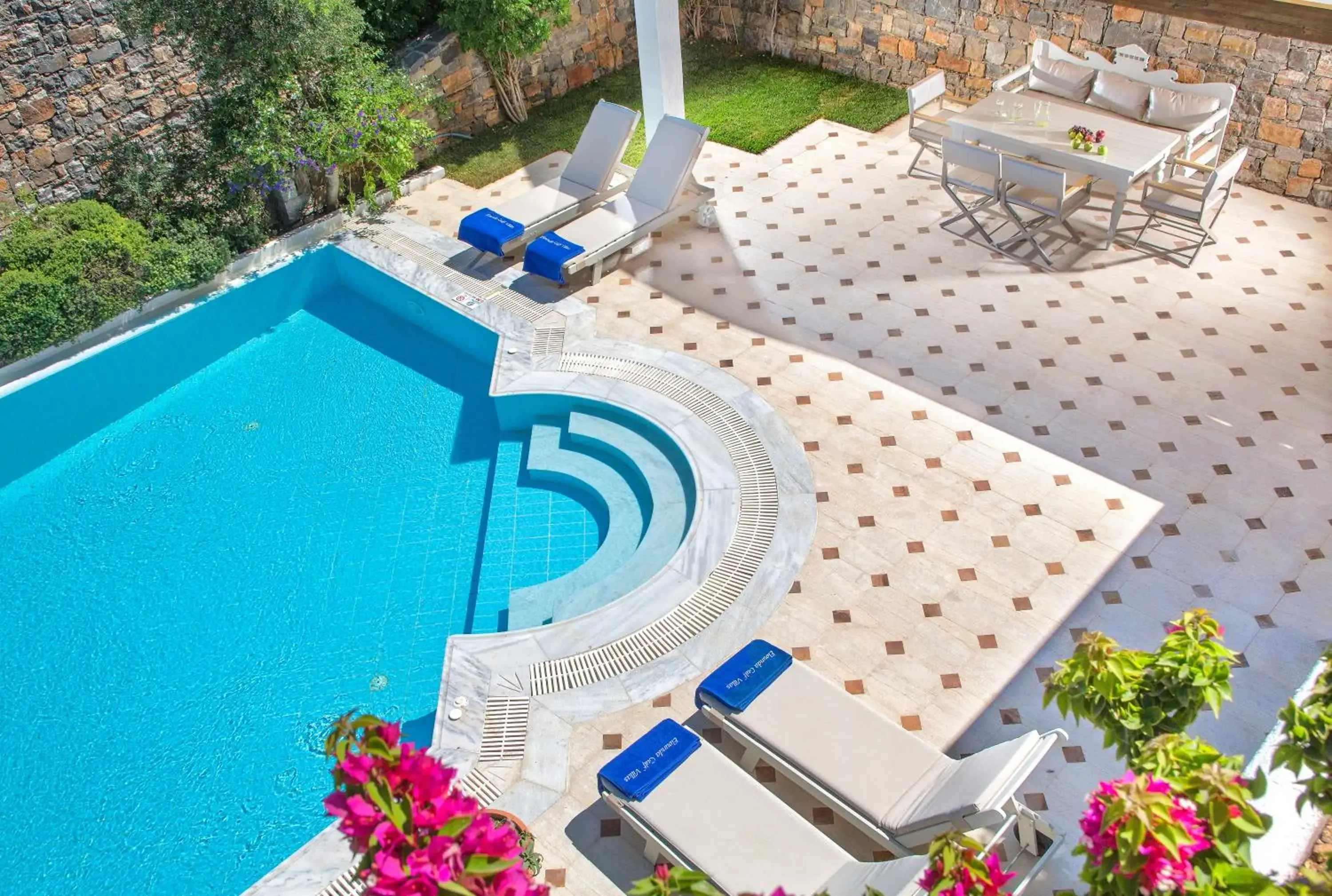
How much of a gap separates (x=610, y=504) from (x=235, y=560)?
99.7 inches

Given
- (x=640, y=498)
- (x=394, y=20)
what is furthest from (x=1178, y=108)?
(x=394, y=20)

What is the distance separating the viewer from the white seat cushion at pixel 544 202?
9.20 meters

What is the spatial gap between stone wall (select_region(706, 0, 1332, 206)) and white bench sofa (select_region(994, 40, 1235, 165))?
0.60 feet

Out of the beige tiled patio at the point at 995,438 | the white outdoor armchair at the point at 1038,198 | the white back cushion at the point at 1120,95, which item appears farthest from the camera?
the white back cushion at the point at 1120,95

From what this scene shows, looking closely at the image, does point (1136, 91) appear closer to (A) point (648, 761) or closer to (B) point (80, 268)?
(A) point (648, 761)

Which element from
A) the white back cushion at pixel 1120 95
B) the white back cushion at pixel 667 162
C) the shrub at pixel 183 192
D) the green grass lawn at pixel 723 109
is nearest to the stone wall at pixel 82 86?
the shrub at pixel 183 192

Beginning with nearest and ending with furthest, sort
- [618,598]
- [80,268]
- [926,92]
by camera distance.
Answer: [618,598] → [80,268] → [926,92]

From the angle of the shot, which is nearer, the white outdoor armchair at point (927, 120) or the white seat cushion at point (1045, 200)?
the white seat cushion at point (1045, 200)

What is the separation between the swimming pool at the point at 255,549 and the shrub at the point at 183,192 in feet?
1.93

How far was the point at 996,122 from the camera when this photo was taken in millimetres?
9172

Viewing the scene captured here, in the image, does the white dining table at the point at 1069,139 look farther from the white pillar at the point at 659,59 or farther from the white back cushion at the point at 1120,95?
the white pillar at the point at 659,59

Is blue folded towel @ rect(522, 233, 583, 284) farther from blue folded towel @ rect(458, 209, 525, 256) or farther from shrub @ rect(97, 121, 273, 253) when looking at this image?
shrub @ rect(97, 121, 273, 253)

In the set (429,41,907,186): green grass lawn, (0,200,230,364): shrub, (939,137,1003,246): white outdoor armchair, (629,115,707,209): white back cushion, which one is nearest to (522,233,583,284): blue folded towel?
(629,115,707,209): white back cushion

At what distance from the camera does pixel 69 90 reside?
951 centimetres
